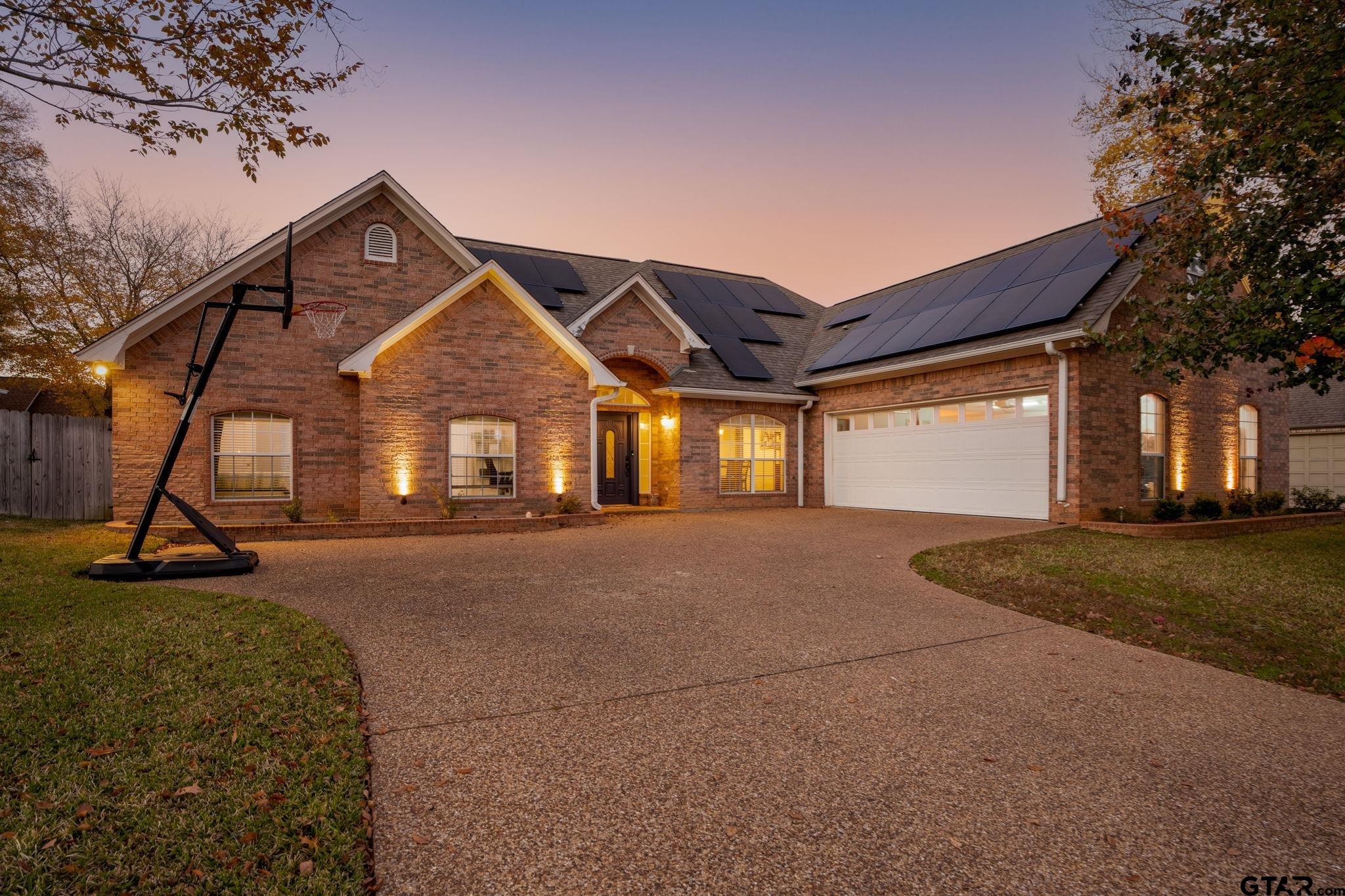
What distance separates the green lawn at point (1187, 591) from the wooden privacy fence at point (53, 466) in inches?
679

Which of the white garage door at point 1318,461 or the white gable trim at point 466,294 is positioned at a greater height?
the white gable trim at point 466,294

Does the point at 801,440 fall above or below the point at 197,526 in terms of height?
above

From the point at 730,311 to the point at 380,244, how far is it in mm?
10042

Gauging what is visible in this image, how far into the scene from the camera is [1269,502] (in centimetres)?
1349

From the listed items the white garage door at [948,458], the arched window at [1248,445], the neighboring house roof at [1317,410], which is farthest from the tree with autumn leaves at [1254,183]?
the neighboring house roof at [1317,410]

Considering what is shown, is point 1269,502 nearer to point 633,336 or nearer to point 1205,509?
point 1205,509

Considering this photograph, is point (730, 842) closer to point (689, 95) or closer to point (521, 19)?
point (521, 19)

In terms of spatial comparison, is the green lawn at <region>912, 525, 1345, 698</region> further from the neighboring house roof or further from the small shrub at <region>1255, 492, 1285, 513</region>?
the neighboring house roof

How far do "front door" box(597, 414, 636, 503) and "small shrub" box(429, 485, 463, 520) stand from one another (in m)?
5.19

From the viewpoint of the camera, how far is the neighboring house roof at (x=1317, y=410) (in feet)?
61.1

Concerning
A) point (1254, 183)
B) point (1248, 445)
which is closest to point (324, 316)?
point (1254, 183)

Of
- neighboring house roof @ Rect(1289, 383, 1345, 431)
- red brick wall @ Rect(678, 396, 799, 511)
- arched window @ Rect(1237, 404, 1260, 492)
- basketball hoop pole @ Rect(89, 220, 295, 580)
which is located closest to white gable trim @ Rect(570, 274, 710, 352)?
red brick wall @ Rect(678, 396, 799, 511)

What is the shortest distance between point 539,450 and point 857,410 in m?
8.12

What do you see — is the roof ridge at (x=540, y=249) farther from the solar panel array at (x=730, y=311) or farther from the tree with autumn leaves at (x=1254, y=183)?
the tree with autumn leaves at (x=1254, y=183)
